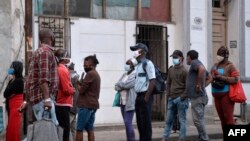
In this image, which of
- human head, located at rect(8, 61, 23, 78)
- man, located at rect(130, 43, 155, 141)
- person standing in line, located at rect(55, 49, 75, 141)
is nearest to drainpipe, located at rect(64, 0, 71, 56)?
human head, located at rect(8, 61, 23, 78)

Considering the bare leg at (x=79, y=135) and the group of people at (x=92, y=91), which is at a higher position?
the group of people at (x=92, y=91)

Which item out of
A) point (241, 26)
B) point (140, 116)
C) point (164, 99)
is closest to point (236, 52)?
point (241, 26)

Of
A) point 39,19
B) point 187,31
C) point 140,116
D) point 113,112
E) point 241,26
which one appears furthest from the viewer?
point 241,26

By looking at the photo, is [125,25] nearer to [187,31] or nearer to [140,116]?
[187,31]

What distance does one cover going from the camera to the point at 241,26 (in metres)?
18.1

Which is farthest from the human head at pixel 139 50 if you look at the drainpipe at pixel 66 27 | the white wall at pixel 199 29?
the white wall at pixel 199 29

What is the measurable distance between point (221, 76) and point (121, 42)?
4195 millimetres

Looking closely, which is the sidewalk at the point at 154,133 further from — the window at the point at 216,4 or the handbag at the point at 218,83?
the window at the point at 216,4

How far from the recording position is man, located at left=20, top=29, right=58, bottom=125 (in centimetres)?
793

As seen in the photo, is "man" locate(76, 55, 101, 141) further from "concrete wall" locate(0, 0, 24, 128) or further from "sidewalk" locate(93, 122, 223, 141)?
"concrete wall" locate(0, 0, 24, 128)

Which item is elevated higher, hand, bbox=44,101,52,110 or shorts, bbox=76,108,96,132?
hand, bbox=44,101,52,110

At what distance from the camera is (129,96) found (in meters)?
11.8

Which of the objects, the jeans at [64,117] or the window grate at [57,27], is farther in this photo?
the window grate at [57,27]

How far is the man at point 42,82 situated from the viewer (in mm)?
7926
